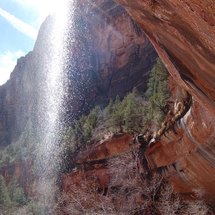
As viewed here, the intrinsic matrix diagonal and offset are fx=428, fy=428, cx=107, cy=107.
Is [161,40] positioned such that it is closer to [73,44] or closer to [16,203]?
[16,203]

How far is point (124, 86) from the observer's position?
58.4 meters

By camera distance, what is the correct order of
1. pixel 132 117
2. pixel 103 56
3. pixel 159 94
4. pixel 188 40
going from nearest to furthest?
pixel 188 40, pixel 159 94, pixel 132 117, pixel 103 56

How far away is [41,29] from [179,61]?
290 ft

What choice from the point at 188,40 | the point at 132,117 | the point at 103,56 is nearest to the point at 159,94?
the point at 132,117

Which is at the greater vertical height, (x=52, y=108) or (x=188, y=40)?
(x=188, y=40)

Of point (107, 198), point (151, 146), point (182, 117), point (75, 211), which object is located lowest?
point (75, 211)

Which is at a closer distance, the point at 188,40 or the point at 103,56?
the point at 188,40

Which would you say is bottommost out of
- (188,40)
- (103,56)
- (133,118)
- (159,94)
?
(133,118)

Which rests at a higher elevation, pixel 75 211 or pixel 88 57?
pixel 88 57

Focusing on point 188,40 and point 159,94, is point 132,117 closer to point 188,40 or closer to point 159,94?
point 159,94

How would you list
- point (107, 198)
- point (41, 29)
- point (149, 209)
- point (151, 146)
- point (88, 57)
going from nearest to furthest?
point (149, 209)
point (151, 146)
point (107, 198)
point (88, 57)
point (41, 29)

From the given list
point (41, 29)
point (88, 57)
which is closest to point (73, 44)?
point (88, 57)

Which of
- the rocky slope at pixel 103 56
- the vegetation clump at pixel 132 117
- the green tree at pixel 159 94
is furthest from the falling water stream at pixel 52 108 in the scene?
the green tree at pixel 159 94

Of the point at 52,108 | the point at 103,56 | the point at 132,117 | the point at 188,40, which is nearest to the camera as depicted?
the point at 188,40
